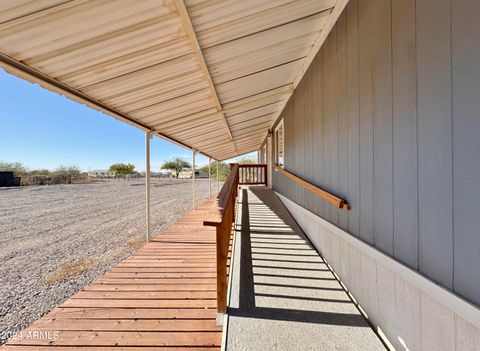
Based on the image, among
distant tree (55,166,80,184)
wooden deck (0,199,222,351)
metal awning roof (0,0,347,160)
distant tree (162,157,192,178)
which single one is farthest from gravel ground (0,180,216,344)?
distant tree (162,157,192,178)

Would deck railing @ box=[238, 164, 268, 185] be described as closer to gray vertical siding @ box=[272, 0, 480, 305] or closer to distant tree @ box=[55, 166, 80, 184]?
gray vertical siding @ box=[272, 0, 480, 305]

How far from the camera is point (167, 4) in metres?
1.57

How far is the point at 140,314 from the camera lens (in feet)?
7.49

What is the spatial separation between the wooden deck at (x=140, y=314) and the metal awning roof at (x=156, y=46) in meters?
1.56

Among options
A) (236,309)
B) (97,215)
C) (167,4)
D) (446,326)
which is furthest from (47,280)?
(97,215)

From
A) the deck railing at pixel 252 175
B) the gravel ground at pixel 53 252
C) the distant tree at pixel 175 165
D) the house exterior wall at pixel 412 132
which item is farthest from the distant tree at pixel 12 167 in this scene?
the house exterior wall at pixel 412 132

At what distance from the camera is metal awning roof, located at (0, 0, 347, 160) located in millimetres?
1494

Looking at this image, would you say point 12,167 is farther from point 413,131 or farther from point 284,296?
point 413,131

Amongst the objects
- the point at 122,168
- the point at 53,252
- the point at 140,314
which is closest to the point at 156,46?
the point at 140,314

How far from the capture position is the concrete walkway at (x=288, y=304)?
5.42ft

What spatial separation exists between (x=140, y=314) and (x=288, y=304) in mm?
1464

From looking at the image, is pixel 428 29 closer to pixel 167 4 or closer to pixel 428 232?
pixel 428 232

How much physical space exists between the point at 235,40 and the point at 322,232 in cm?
252

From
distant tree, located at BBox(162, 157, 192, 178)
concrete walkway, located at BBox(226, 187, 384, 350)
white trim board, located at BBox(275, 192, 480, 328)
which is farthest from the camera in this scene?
distant tree, located at BBox(162, 157, 192, 178)
